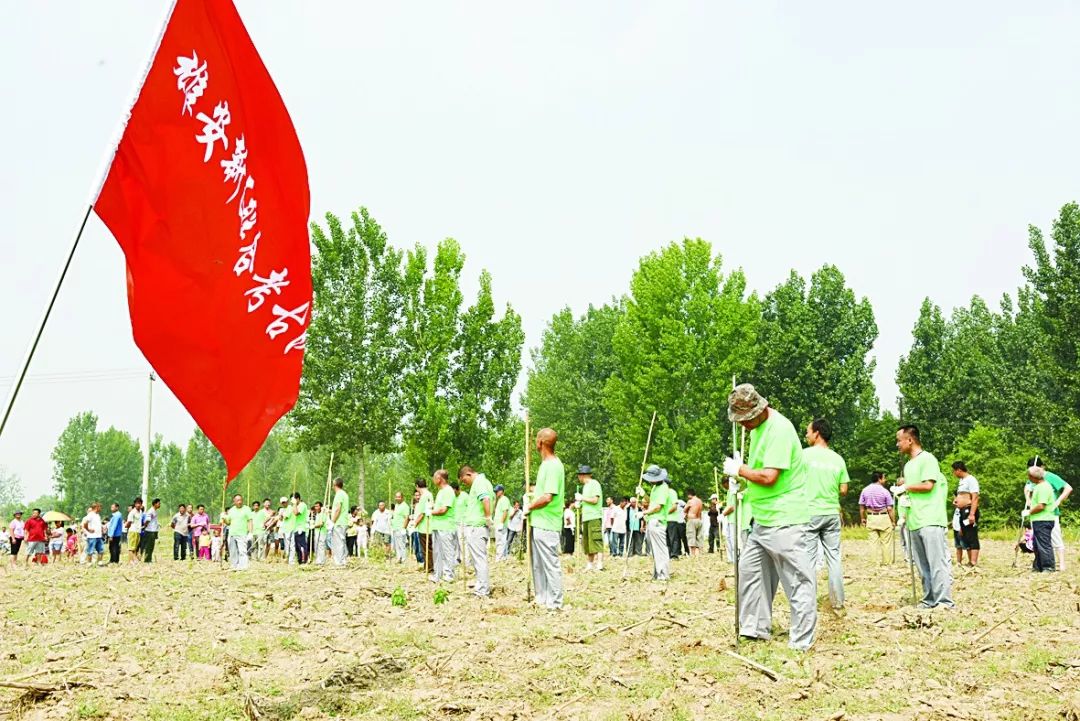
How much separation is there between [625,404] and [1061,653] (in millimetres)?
37239

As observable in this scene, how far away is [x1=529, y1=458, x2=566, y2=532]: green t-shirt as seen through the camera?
10406 mm

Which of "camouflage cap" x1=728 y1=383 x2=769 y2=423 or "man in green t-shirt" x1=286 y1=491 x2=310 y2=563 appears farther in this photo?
"man in green t-shirt" x1=286 y1=491 x2=310 y2=563

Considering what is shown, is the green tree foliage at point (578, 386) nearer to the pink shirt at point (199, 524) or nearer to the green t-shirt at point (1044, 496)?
the pink shirt at point (199, 524)

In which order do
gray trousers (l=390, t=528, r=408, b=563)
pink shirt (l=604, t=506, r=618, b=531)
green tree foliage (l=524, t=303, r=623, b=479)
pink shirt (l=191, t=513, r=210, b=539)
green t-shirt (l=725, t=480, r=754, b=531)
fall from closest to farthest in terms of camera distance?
green t-shirt (l=725, t=480, r=754, b=531) < gray trousers (l=390, t=528, r=408, b=563) < pink shirt (l=604, t=506, r=618, b=531) < pink shirt (l=191, t=513, r=210, b=539) < green tree foliage (l=524, t=303, r=623, b=479)

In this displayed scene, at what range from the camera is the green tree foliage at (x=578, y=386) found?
52.8 m

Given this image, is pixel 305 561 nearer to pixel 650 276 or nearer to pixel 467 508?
pixel 467 508

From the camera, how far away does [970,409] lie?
48312 mm

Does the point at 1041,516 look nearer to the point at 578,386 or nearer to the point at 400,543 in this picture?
the point at 400,543

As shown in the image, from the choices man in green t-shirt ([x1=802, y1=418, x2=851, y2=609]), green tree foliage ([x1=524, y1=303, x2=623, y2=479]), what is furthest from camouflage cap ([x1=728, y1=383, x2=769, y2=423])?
green tree foliage ([x1=524, y1=303, x2=623, y2=479])

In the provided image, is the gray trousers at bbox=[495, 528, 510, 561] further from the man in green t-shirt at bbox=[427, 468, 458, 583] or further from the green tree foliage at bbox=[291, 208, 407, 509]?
the green tree foliage at bbox=[291, 208, 407, 509]

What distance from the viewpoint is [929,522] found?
9531mm

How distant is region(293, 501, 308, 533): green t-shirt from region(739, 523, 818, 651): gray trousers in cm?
1964

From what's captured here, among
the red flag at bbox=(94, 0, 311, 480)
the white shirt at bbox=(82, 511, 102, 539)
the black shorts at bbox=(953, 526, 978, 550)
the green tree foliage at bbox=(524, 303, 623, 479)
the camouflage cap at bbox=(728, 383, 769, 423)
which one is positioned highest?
the green tree foliage at bbox=(524, 303, 623, 479)

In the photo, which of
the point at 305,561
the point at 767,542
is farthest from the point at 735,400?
the point at 305,561
